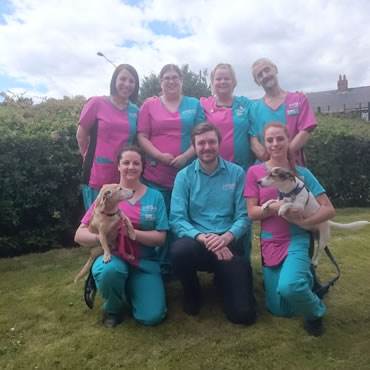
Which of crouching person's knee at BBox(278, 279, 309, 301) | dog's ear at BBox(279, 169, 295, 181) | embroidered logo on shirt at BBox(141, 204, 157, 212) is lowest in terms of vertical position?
crouching person's knee at BBox(278, 279, 309, 301)

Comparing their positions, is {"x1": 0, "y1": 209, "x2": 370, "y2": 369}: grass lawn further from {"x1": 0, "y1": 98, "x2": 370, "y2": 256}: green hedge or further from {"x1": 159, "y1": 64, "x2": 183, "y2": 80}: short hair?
{"x1": 159, "y1": 64, "x2": 183, "y2": 80}: short hair

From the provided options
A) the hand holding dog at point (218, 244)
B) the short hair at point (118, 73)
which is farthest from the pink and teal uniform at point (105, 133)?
the hand holding dog at point (218, 244)

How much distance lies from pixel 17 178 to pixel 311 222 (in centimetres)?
390

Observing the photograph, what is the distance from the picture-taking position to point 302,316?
4098mm

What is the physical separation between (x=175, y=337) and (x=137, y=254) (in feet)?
2.71

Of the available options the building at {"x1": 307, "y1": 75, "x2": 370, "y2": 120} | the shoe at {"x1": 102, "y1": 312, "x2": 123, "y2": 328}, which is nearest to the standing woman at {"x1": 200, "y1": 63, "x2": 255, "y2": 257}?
the shoe at {"x1": 102, "y1": 312, "x2": 123, "y2": 328}

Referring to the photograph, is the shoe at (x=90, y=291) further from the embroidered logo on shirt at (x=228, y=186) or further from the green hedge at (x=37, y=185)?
the green hedge at (x=37, y=185)

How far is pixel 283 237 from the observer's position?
407 centimetres

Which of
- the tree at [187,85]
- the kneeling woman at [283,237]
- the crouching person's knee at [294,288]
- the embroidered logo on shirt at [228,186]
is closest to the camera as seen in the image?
the crouching person's knee at [294,288]

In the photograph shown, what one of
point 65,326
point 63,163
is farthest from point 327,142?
point 65,326

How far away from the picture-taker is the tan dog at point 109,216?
3766mm

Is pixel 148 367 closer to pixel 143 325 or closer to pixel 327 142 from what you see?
pixel 143 325

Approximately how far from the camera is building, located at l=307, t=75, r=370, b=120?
45.3 metres

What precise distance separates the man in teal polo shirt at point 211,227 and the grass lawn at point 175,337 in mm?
239
